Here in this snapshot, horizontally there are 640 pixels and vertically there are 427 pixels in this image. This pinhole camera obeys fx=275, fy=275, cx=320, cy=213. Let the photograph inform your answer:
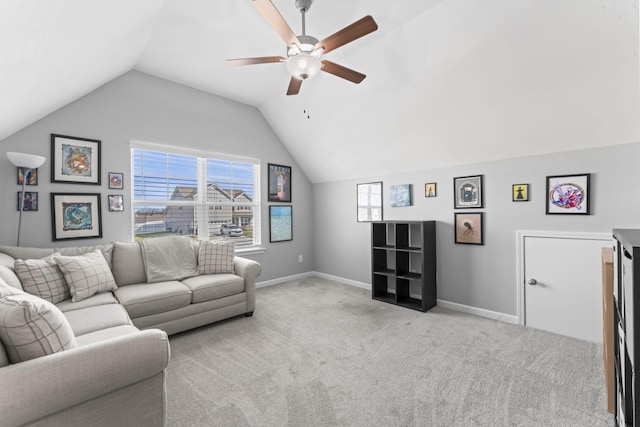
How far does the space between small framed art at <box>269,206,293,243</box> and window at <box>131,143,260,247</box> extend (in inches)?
9.8

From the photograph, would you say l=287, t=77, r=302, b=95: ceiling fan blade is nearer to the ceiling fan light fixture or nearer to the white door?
the ceiling fan light fixture

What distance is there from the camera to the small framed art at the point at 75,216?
2.91m

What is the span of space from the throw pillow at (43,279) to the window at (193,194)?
46.5 inches

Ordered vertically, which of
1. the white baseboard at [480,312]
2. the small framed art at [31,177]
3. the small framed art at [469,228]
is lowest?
the white baseboard at [480,312]

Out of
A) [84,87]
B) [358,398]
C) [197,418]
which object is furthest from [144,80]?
[358,398]

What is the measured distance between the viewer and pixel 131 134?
3387mm

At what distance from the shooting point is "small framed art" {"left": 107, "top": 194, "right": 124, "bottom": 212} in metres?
3.25

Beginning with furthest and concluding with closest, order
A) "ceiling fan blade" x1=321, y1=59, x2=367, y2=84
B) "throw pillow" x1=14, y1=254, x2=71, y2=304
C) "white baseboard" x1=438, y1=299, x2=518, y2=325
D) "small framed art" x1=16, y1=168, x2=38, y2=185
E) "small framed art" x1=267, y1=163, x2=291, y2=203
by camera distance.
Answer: "small framed art" x1=267, y1=163, x2=291, y2=203
"white baseboard" x1=438, y1=299, x2=518, y2=325
"small framed art" x1=16, y1=168, x2=38, y2=185
"ceiling fan blade" x1=321, y1=59, x2=367, y2=84
"throw pillow" x1=14, y1=254, x2=71, y2=304

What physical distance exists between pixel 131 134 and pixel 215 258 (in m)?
1.85

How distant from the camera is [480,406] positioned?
1.74 meters

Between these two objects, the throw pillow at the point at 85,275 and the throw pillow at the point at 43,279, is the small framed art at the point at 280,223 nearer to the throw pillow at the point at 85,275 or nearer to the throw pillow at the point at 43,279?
the throw pillow at the point at 85,275

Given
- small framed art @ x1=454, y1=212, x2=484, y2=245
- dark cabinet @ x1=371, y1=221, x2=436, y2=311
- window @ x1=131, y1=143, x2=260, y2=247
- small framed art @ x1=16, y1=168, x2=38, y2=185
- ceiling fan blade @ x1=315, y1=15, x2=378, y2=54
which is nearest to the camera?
ceiling fan blade @ x1=315, y1=15, x2=378, y2=54

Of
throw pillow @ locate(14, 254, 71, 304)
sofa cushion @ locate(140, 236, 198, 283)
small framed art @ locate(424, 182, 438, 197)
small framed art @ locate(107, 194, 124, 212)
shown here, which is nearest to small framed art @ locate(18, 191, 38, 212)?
small framed art @ locate(107, 194, 124, 212)

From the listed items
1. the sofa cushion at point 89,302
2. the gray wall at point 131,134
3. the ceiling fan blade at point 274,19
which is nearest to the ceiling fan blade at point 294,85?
the ceiling fan blade at point 274,19
